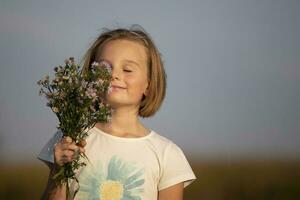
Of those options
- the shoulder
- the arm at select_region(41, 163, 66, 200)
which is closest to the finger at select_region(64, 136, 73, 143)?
the arm at select_region(41, 163, 66, 200)

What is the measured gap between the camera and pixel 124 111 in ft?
3.74

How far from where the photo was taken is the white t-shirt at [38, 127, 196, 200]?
1044 millimetres

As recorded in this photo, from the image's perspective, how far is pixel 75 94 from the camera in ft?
2.71

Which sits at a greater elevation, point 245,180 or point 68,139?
point 68,139

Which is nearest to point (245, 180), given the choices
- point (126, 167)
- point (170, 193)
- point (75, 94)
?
point (170, 193)

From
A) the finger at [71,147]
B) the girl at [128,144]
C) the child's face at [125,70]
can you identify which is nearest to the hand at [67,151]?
the finger at [71,147]

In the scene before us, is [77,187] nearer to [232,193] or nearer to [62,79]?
[62,79]

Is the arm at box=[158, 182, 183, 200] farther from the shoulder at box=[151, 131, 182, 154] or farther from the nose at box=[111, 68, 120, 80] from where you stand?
the nose at box=[111, 68, 120, 80]

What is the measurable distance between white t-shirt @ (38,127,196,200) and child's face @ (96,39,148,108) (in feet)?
0.31

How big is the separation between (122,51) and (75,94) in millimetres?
320

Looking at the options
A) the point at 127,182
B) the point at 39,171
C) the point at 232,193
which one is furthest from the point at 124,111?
the point at 232,193

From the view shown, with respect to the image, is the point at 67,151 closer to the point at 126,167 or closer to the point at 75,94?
the point at 75,94

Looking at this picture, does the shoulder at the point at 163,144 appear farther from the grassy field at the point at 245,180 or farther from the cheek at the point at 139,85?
the grassy field at the point at 245,180

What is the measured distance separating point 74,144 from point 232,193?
122 centimetres
